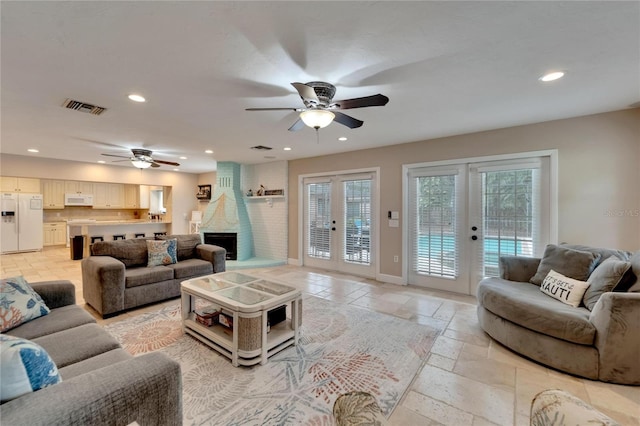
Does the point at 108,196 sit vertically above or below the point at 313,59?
below

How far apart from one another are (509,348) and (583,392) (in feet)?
1.85

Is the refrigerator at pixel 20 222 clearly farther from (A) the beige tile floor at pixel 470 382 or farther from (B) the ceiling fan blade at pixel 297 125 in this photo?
(B) the ceiling fan blade at pixel 297 125

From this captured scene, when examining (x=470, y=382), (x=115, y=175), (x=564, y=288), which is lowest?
(x=470, y=382)

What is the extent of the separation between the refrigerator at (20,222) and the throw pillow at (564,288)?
11014 mm

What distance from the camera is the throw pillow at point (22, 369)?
0.94 m

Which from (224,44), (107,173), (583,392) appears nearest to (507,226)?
(583,392)

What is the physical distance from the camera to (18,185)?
23.7ft

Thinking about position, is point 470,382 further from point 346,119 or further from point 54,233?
point 54,233

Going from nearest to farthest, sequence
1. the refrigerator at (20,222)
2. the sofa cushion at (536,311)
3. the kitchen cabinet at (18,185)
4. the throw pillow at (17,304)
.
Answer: the throw pillow at (17,304), the sofa cushion at (536,311), the refrigerator at (20,222), the kitchen cabinet at (18,185)

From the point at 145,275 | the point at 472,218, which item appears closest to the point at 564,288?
the point at 472,218

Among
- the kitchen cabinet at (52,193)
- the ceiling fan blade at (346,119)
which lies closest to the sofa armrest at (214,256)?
the ceiling fan blade at (346,119)

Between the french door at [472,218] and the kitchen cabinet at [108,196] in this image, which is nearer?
the french door at [472,218]

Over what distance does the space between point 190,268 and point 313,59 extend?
10.9 ft

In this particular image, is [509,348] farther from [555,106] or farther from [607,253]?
Answer: [555,106]
